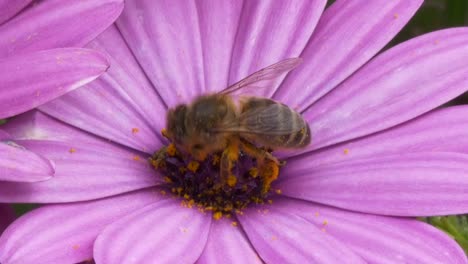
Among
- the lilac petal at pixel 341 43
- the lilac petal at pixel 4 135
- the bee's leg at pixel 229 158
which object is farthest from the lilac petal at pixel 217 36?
the lilac petal at pixel 4 135

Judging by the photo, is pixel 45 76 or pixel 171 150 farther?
pixel 171 150

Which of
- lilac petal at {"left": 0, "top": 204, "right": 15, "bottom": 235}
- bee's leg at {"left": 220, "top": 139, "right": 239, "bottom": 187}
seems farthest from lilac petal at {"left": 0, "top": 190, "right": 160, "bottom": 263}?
bee's leg at {"left": 220, "top": 139, "right": 239, "bottom": 187}

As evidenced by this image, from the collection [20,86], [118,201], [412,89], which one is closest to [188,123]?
[118,201]

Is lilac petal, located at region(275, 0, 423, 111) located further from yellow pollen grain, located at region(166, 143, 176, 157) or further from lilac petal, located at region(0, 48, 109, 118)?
lilac petal, located at region(0, 48, 109, 118)

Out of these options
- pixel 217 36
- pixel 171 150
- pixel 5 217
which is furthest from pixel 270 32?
pixel 5 217

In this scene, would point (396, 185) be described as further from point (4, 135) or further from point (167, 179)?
point (4, 135)

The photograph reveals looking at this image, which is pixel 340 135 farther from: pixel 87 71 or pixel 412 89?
pixel 87 71

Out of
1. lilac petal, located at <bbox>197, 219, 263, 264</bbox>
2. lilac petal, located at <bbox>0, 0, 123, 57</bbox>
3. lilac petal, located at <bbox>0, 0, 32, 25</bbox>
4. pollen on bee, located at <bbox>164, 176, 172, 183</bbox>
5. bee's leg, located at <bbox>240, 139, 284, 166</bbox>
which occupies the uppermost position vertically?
Result: lilac petal, located at <bbox>0, 0, 32, 25</bbox>
